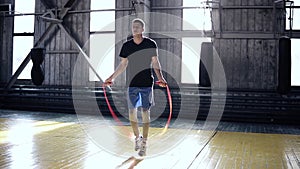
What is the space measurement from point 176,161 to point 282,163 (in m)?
1.24

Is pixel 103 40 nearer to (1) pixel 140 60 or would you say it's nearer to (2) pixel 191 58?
(2) pixel 191 58

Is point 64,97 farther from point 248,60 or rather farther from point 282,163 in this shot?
point 282,163

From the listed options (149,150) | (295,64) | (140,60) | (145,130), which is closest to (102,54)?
(295,64)

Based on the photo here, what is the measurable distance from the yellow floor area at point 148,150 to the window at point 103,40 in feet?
14.0

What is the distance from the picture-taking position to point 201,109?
975 cm

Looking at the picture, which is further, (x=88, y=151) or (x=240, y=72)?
(x=240, y=72)

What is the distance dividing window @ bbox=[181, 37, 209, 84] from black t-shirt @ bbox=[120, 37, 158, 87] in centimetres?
597

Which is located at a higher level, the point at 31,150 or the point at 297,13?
the point at 297,13

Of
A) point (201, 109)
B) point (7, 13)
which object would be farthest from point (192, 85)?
point (7, 13)

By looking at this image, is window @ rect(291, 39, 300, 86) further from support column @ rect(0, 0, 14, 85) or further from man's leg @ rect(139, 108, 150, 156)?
support column @ rect(0, 0, 14, 85)

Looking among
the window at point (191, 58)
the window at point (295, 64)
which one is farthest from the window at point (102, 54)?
the window at point (295, 64)

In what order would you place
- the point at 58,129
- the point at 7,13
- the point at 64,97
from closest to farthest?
the point at 58,129
the point at 64,97
the point at 7,13

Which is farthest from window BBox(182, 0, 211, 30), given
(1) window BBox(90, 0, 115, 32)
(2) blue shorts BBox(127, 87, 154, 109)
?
(2) blue shorts BBox(127, 87, 154, 109)

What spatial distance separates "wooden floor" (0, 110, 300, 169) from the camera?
3.82 m
